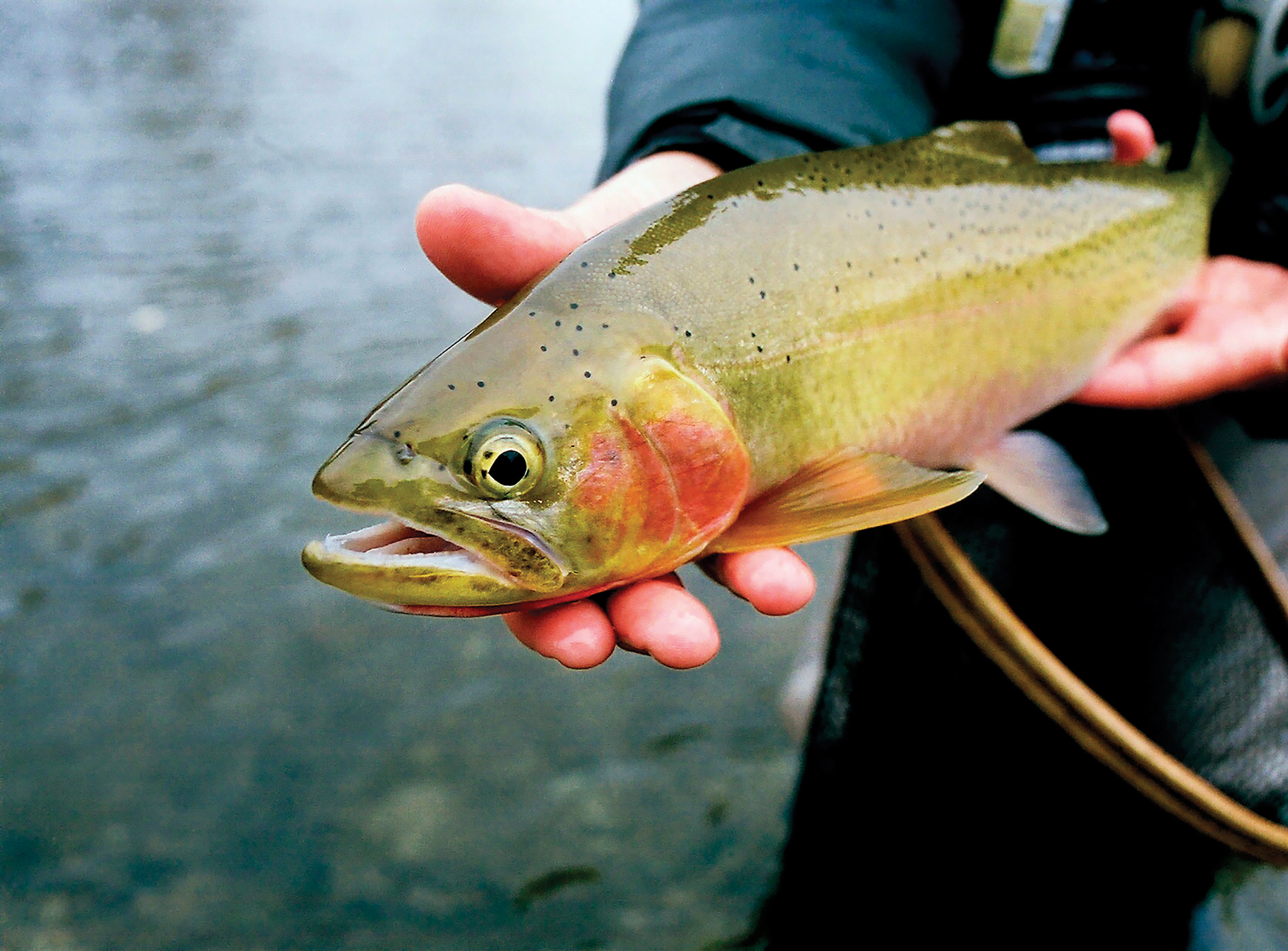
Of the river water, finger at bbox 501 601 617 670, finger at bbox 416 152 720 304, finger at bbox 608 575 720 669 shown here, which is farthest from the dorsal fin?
the river water

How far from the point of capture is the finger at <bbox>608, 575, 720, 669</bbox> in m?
1.49

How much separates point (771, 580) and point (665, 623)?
0.24m

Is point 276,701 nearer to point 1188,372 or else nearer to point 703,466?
point 703,466

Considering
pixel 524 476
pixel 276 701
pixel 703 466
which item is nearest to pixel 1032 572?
pixel 703 466

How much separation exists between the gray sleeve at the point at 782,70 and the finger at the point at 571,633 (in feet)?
4.38

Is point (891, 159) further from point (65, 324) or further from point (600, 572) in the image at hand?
point (65, 324)

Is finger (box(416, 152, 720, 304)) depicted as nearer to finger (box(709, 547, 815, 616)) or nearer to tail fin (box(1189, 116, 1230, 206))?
finger (box(709, 547, 815, 616))

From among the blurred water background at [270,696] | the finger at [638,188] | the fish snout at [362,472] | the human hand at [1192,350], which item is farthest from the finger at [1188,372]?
the blurred water background at [270,696]

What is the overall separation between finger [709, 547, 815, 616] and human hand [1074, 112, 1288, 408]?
55.1 inches

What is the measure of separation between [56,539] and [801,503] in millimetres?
4762

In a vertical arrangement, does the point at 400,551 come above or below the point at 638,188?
below

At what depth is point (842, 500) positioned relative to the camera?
5.69 ft

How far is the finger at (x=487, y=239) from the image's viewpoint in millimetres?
1665

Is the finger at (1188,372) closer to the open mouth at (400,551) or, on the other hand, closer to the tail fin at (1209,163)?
the tail fin at (1209,163)
